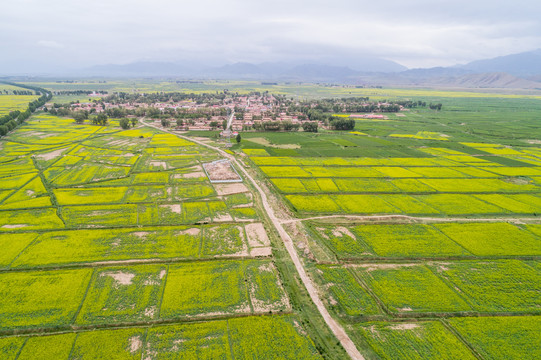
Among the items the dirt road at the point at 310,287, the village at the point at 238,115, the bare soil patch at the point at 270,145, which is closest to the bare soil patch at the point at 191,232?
the dirt road at the point at 310,287

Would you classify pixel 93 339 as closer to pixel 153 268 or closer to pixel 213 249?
pixel 153 268

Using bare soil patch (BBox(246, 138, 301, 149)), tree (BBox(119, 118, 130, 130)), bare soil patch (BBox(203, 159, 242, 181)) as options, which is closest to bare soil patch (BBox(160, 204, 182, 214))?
bare soil patch (BBox(203, 159, 242, 181))

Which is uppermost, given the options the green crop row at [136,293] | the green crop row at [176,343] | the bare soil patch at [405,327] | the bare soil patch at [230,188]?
the bare soil patch at [230,188]

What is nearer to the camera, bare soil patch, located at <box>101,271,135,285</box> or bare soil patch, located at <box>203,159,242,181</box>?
bare soil patch, located at <box>101,271,135,285</box>

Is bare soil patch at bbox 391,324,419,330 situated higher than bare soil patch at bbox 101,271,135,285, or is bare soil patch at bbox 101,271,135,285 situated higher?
bare soil patch at bbox 101,271,135,285

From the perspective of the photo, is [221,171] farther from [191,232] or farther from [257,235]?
[257,235]

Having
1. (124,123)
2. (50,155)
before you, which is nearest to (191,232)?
(50,155)

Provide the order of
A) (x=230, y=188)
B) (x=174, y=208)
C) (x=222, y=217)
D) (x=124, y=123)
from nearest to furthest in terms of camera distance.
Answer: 1. (x=222, y=217)
2. (x=174, y=208)
3. (x=230, y=188)
4. (x=124, y=123)

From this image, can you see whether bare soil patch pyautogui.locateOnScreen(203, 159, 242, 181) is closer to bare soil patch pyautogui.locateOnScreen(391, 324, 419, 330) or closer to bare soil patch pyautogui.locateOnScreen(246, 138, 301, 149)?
bare soil patch pyautogui.locateOnScreen(246, 138, 301, 149)

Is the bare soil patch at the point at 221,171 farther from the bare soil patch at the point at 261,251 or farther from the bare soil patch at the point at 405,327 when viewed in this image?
the bare soil patch at the point at 405,327

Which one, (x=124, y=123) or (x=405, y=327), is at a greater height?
(x=124, y=123)

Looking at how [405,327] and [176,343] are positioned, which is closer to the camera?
[176,343]
